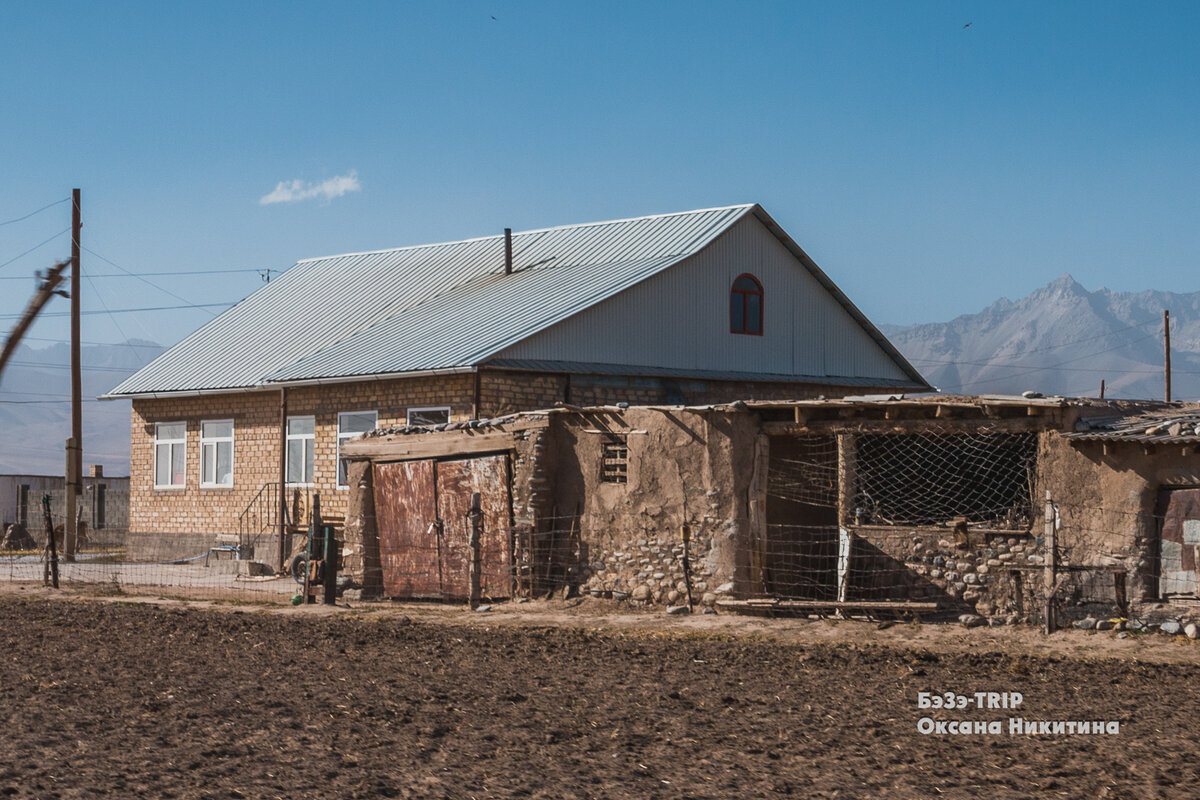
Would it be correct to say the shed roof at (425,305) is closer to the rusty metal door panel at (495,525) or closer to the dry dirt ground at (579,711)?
the rusty metal door panel at (495,525)

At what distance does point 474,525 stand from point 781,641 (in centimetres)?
498

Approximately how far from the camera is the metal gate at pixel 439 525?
19.3m

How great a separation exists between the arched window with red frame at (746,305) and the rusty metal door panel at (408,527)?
994 centimetres

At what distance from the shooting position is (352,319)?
30500mm

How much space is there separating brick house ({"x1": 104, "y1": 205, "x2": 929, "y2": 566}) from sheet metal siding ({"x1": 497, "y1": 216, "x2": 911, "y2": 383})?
4 cm

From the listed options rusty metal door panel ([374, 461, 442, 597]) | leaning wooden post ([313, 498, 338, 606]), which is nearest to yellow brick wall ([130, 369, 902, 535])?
rusty metal door panel ([374, 461, 442, 597])

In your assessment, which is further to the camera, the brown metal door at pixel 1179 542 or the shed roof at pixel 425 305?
the shed roof at pixel 425 305

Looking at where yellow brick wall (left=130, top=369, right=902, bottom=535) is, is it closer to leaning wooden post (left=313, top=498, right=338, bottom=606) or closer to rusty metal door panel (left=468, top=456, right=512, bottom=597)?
rusty metal door panel (left=468, top=456, right=512, bottom=597)

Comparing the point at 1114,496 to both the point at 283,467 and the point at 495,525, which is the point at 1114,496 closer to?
the point at 495,525

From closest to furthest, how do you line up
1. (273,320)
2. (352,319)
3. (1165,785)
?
(1165,785) → (352,319) → (273,320)

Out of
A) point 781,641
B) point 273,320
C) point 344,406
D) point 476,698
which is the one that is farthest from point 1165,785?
point 273,320

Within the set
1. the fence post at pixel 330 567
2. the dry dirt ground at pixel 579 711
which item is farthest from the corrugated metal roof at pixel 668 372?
the dry dirt ground at pixel 579 711

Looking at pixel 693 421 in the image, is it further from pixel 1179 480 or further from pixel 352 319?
pixel 352 319

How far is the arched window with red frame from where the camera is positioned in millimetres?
28609
